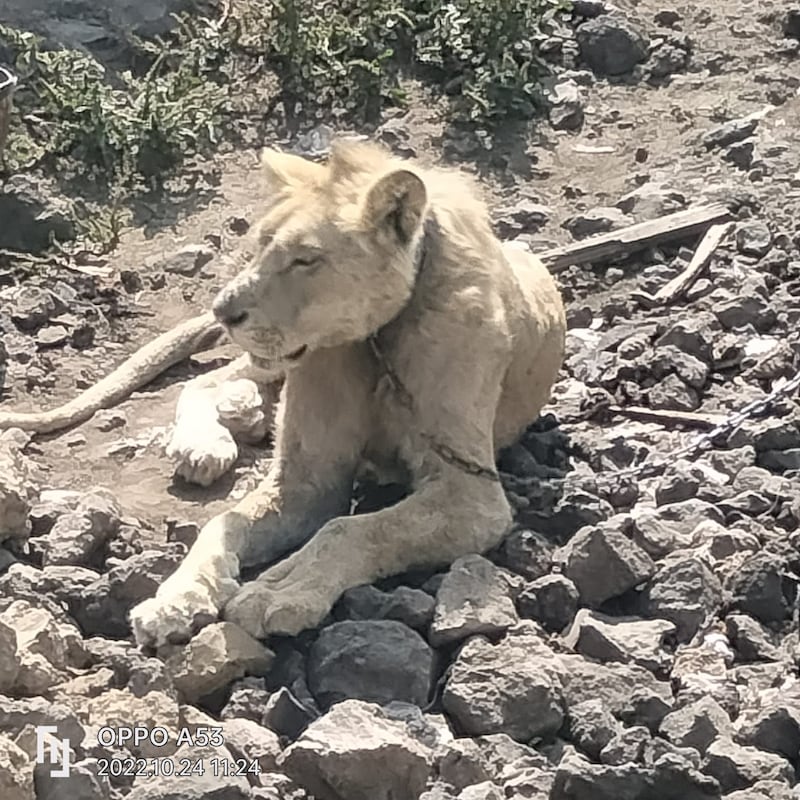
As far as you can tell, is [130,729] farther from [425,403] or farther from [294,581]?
[425,403]

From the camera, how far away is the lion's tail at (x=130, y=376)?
7223mm

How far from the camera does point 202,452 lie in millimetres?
6797

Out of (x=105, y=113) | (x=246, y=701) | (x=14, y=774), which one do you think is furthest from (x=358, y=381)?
(x=105, y=113)

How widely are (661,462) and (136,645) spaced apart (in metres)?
2.25

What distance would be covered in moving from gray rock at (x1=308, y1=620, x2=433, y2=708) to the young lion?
242 mm

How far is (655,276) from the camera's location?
831cm

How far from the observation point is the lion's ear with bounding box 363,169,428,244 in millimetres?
5691

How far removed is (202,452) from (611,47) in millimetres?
5198

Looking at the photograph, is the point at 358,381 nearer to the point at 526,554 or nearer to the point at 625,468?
the point at 526,554

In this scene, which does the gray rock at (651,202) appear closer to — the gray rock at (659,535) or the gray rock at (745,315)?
the gray rock at (745,315)

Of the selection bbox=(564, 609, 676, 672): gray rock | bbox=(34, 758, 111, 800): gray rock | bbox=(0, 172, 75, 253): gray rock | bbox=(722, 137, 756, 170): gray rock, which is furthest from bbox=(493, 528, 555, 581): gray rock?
bbox=(722, 137, 756, 170): gray rock

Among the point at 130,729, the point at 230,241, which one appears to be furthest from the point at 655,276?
the point at 130,729

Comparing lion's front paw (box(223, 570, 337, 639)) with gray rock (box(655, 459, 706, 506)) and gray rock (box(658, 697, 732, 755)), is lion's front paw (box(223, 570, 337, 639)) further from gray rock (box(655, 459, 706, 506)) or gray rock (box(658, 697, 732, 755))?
gray rock (box(655, 459, 706, 506))

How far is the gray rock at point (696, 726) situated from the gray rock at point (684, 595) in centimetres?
59
